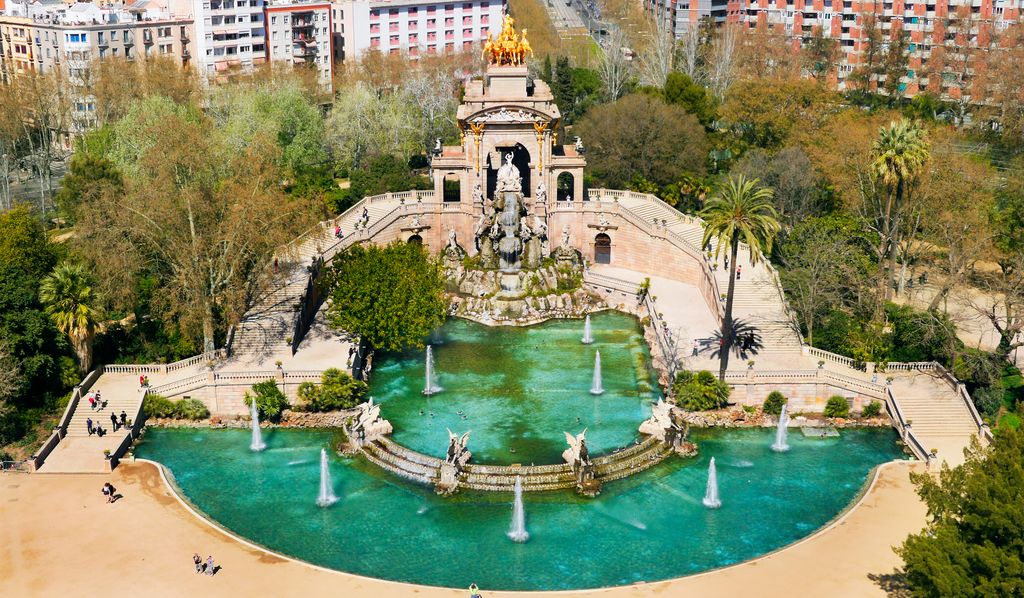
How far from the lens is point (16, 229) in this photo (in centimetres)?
7944

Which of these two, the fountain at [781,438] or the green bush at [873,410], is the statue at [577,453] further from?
the green bush at [873,410]

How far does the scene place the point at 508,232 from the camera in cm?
9650

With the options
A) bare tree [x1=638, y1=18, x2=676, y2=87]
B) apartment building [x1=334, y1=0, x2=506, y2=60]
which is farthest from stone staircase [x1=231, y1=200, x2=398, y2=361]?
apartment building [x1=334, y1=0, x2=506, y2=60]

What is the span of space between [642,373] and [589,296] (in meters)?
14.2

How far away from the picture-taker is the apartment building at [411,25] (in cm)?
17262

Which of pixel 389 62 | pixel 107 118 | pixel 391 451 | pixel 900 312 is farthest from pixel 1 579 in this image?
pixel 389 62

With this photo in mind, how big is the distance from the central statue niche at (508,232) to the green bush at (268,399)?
2663 cm

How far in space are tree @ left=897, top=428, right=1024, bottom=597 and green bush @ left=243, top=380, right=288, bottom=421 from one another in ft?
128

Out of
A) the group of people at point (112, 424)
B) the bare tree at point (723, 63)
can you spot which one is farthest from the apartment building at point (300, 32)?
the group of people at point (112, 424)

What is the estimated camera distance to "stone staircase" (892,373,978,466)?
69.5 meters

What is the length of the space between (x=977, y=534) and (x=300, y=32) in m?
139

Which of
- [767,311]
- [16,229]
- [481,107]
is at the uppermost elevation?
[481,107]

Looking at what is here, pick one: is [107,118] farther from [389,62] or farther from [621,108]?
[621,108]

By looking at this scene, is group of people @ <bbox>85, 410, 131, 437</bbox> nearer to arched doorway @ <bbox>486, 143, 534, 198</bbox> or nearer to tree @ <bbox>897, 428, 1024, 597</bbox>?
arched doorway @ <bbox>486, 143, 534, 198</bbox>
